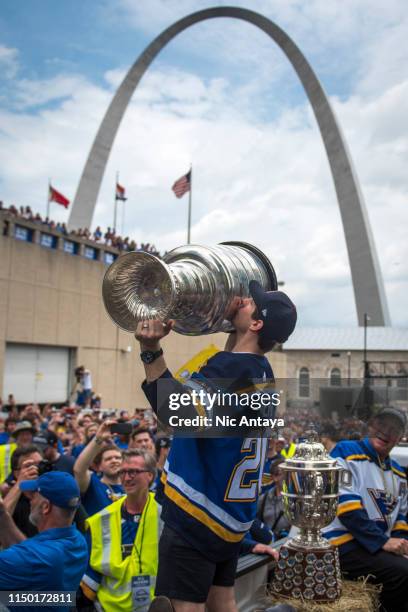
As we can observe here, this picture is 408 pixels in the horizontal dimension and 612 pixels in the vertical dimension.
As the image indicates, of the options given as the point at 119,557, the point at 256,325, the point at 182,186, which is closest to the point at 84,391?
the point at 182,186

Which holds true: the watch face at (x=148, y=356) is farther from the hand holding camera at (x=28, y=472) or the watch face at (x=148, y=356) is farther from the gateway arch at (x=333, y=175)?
the gateway arch at (x=333, y=175)

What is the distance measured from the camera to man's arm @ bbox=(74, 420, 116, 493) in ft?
14.9

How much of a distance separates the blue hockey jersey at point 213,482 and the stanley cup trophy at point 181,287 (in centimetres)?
25

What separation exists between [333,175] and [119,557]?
42929mm

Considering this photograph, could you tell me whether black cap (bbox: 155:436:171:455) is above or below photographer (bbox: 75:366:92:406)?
below

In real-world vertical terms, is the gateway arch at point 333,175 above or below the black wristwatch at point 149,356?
above

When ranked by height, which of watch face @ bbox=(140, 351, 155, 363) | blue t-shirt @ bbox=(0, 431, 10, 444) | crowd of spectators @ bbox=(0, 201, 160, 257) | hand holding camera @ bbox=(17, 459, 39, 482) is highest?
crowd of spectators @ bbox=(0, 201, 160, 257)

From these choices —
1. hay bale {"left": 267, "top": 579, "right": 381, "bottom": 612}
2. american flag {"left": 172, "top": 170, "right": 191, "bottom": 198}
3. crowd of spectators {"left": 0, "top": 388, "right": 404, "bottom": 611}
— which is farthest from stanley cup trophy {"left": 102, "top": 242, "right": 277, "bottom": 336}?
american flag {"left": 172, "top": 170, "right": 191, "bottom": 198}

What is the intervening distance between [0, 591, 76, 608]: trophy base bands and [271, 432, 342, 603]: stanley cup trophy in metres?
1.46

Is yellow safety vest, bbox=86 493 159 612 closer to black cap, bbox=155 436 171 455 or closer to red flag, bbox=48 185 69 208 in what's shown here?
black cap, bbox=155 436 171 455

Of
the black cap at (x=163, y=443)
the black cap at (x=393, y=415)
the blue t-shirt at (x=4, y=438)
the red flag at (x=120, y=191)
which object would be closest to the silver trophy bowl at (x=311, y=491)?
the black cap at (x=393, y=415)

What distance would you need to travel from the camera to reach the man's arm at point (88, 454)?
14.9 ft

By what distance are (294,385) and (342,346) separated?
5606 centimetres

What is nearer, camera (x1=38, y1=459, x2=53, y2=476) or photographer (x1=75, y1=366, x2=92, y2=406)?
camera (x1=38, y1=459, x2=53, y2=476)
